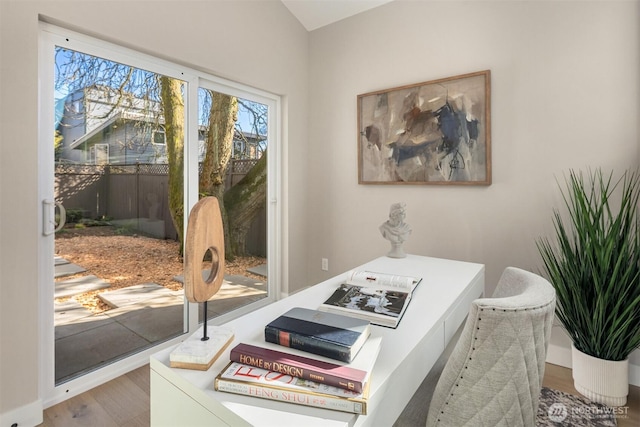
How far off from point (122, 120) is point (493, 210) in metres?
2.55

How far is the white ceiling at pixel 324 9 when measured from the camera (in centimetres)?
291

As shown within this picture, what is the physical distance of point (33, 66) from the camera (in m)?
1.62

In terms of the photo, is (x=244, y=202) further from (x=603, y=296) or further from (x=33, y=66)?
(x=603, y=296)

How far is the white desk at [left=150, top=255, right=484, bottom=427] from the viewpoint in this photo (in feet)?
2.23

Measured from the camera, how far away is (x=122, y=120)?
6.86 ft

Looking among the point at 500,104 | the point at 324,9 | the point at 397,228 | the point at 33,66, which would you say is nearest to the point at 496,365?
the point at 397,228

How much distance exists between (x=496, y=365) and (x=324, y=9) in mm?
3171

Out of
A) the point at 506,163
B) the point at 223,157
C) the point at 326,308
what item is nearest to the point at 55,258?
the point at 223,157

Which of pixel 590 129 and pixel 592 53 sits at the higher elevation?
pixel 592 53

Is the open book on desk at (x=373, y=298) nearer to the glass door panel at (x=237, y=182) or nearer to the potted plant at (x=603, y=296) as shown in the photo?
the potted plant at (x=603, y=296)

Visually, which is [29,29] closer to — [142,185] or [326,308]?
[142,185]

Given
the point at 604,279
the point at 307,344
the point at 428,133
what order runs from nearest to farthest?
the point at 307,344 → the point at 604,279 → the point at 428,133

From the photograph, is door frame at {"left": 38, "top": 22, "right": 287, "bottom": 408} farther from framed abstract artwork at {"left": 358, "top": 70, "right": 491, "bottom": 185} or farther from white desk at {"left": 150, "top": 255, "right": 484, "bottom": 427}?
white desk at {"left": 150, "top": 255, "right": 484, "bottom": 427}

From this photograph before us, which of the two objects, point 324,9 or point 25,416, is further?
point 324,9
